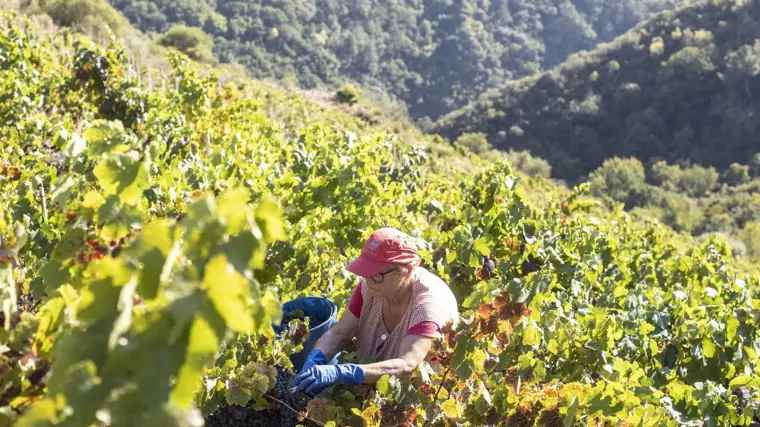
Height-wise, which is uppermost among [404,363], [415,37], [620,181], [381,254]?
[381,254]

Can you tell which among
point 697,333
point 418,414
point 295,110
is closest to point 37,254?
point 418,414

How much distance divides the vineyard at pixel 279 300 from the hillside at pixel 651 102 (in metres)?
47.1

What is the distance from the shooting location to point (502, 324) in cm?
216

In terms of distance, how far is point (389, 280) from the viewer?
2.71 meters

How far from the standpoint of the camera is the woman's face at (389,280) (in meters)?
2.70

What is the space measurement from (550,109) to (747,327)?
53.4 metres

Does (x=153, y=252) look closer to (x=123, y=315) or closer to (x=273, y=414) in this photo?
(x=123, y=315)

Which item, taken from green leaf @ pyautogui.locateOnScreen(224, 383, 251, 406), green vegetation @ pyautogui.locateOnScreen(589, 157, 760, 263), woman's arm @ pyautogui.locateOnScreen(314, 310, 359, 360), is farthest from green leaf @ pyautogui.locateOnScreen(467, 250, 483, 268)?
green vegetation @ pyautogui.locateOnScreen(589, 157, 760, 263)

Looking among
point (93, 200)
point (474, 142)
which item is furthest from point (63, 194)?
point (474, 142)

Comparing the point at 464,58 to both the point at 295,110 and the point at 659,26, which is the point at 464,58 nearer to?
the point at 659,26

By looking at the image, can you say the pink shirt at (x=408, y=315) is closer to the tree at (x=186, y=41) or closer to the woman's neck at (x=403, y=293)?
the woman's neck at (x=403, y=293)

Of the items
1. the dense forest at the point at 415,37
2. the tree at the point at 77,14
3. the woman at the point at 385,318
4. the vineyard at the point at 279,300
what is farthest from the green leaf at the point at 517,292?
the dense forest at the point at 415,37

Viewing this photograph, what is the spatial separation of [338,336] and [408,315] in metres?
0.40

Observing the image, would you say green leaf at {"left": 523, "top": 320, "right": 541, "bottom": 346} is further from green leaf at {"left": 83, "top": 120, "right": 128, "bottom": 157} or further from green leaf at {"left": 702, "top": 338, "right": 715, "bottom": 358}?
green leaf at {"left": 83, "top": 120, "right": 128, "bottom": 157}
